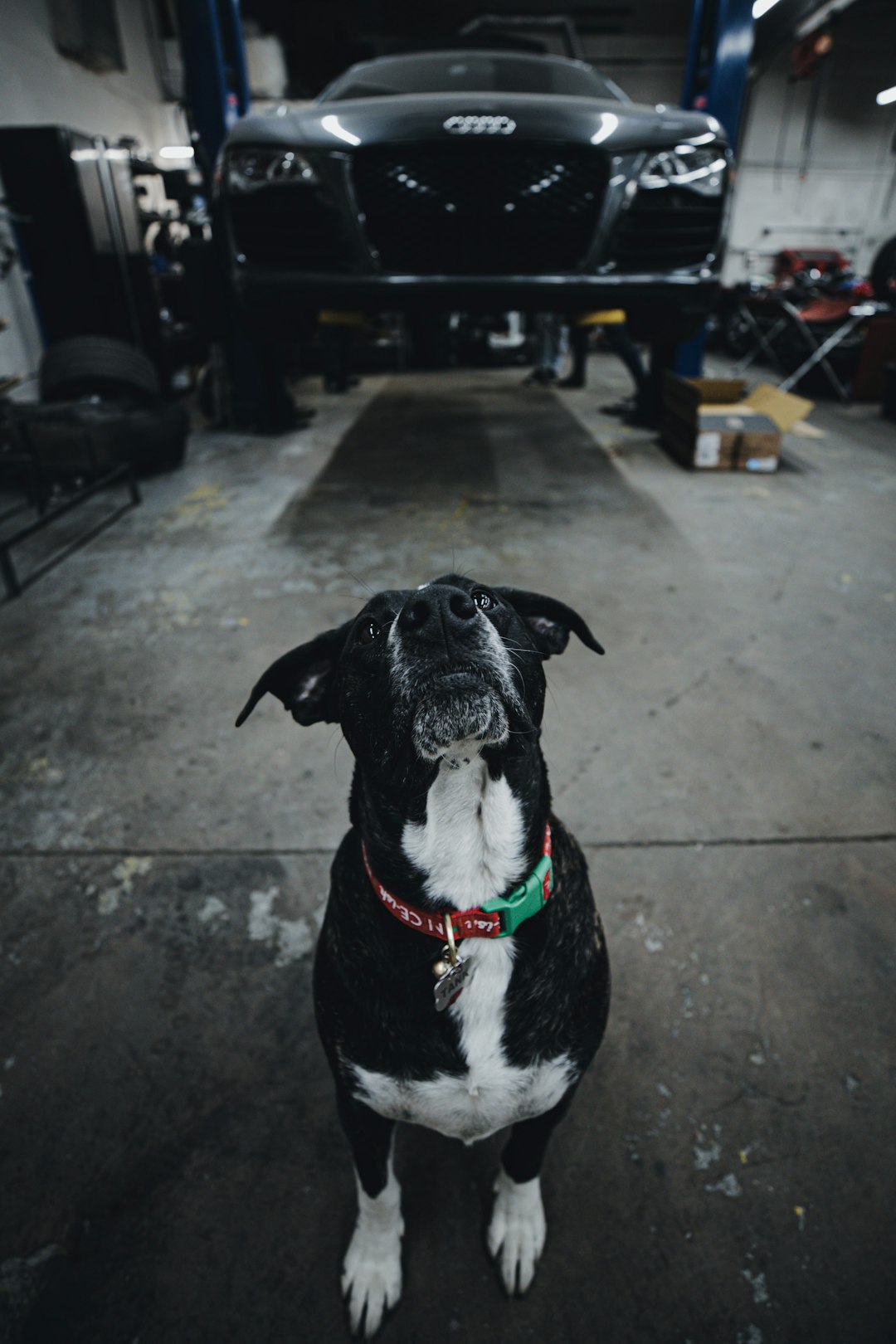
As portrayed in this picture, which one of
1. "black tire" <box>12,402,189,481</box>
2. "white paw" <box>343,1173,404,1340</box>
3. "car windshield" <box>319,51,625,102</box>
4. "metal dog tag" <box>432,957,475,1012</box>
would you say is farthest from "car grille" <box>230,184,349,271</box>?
"white paw" <box>343,1173,404,1340</box>

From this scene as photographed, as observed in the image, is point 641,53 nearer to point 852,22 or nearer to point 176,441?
point 852,22

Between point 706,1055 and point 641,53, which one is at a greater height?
point 641,53

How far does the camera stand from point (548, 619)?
47.3 inches

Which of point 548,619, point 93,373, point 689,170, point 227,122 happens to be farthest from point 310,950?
point 227,122

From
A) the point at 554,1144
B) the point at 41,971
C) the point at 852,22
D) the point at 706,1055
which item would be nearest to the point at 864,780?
the point at 706,1055

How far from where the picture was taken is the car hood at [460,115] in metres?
2.76

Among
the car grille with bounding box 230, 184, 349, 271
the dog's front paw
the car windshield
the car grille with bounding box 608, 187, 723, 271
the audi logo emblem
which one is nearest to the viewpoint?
the dog's front paw

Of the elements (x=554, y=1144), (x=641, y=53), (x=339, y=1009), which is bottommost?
(x=554, y=1144)

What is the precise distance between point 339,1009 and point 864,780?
5.28 feet

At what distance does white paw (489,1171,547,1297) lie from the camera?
40.5 inches

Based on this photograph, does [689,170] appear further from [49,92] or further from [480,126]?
[49,92]

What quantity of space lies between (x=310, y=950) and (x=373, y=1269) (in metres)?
0.58

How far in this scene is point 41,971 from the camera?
1.44 m

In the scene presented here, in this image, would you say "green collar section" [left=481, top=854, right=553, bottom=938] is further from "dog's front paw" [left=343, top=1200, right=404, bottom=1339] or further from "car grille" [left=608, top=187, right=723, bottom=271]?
"car grille" [left=608, top=187, right=723, bottom=271]
